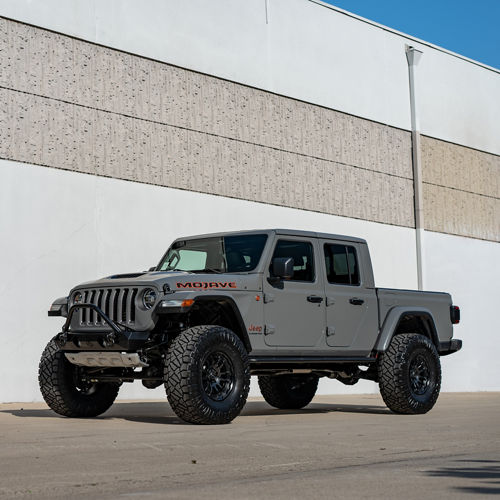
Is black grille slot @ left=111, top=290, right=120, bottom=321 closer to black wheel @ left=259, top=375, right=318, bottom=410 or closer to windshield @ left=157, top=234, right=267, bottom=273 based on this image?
windshield @ left=157, top=234, right=267, bottom=273

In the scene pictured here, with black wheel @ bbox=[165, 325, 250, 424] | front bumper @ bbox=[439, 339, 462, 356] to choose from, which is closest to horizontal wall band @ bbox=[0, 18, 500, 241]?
front bumper @ bbox=[439, 339, 462, 356]

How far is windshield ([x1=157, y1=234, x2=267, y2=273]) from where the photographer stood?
1042cm

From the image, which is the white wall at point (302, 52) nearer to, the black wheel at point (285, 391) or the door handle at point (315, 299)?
the black wheel at point (285, 391)

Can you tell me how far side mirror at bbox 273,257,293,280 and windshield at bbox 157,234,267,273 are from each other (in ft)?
1.27

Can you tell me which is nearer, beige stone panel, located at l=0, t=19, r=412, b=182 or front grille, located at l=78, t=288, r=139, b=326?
front grille, located at l=78, t=288, r=139, b=326

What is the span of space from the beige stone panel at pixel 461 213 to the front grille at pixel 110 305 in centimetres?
1587

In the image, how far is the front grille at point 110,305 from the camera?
31.4 ft

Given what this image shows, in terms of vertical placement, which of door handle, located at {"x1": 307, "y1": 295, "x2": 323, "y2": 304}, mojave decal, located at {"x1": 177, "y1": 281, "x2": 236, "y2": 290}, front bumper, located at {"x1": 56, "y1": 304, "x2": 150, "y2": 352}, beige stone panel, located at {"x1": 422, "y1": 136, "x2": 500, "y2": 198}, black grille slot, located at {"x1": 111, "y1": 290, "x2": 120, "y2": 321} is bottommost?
front bumper, located at {"x1": 56, "y1": 304, "x2": 150, "y2": 352}

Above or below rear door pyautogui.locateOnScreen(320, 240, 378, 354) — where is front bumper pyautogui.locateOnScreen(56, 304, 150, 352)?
below

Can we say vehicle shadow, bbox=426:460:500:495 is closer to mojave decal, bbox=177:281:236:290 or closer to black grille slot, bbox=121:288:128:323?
mojave decal, bbox=177:281:236:290

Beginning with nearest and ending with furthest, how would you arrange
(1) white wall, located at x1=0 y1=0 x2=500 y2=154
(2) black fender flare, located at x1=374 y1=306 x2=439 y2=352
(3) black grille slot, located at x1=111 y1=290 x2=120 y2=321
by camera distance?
(3) black grille slot, located at x1=111 y1=290 x2=120 y2=321, (2) black fender flare, located at x1=374 y1=306 x2=439 y2=352, (1) white wall, located at x1=0 y1=0 x2=500 y2=154

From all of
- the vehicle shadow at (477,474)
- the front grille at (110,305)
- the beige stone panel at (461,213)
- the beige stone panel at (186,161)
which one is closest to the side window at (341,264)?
the front grille at (110,305)

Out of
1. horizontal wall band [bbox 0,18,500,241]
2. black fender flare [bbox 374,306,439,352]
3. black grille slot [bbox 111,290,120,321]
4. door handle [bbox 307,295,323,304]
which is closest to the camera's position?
black grille slot [bbox 111,290,120,321]

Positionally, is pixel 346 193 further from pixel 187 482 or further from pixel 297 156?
pixel 187 482
